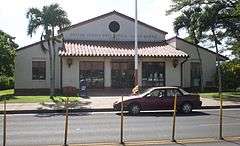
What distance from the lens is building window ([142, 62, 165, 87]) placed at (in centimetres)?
3881

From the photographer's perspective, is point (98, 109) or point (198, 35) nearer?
point (98, 109)

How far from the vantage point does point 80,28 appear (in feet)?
130

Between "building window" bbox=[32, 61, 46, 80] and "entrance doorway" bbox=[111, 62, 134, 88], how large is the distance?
5.62 metres

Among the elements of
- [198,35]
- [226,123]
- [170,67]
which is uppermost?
[198,35]

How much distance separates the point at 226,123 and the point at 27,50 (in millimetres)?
23770

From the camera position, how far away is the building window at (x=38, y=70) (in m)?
39.0

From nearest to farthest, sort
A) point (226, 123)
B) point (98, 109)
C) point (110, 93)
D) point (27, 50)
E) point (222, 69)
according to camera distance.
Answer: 1. point (226, 123)
2. point (98, 109)
3. point (110, 93)
4. point (27, 50)
5. point (222, 69)

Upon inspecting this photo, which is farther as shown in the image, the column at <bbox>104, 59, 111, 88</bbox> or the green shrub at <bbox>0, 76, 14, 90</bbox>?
Result: the green shrub at <bbox>0, 76, 14, 90</bbox>

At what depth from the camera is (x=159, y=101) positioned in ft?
76.5

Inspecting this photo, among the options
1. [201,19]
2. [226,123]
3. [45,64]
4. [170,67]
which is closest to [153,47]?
[170,67]

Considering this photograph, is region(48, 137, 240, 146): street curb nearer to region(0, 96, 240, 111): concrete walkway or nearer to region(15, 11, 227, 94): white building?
region(0, 96, 240, 111): concrete walkway

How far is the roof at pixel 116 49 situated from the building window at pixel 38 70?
267 cm

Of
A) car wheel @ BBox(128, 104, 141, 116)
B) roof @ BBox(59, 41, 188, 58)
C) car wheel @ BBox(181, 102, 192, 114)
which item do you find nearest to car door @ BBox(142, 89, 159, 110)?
car wheel @ BBox(128, 104, 141, 116)

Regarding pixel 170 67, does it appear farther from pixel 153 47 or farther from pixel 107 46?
pixel 107 46
